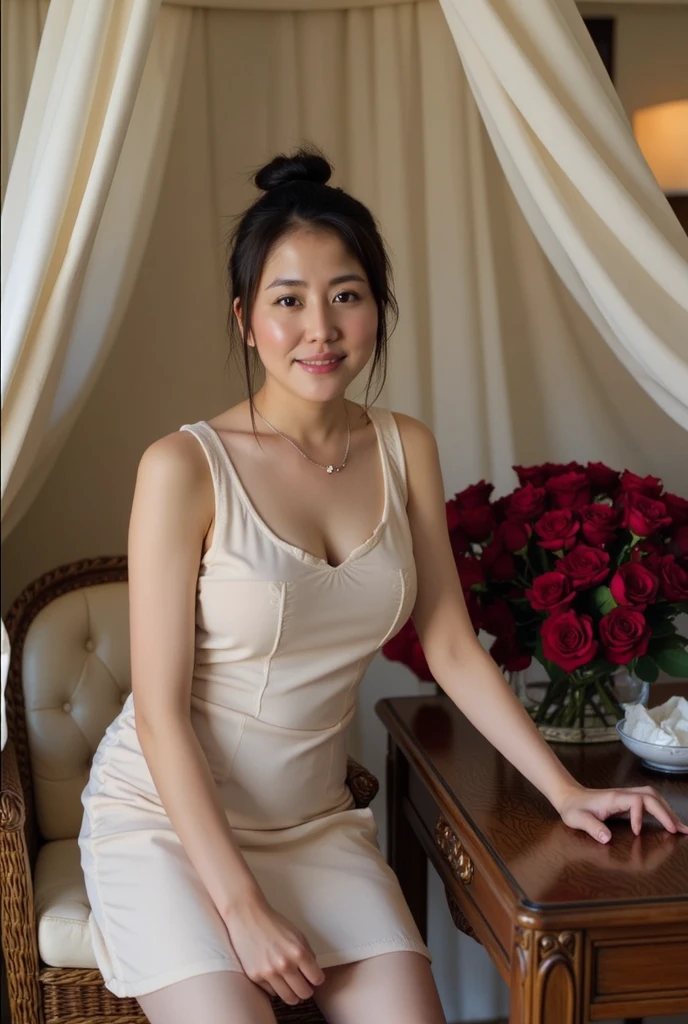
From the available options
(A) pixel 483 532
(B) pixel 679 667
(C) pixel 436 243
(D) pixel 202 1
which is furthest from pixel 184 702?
(D) pixel 202 1

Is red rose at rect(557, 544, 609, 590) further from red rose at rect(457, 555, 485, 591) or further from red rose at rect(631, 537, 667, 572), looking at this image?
red rose at rect(457, 555, 485, 591)

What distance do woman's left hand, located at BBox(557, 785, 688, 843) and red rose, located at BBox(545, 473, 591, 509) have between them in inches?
20.3

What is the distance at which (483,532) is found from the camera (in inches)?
80.4

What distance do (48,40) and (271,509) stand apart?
0.74 m

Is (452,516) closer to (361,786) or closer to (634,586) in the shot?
(634,586)

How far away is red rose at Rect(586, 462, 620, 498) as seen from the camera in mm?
2027

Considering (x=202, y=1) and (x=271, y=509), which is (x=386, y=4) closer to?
(x=202, y=1)

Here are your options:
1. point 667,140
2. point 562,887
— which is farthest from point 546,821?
point 667,140

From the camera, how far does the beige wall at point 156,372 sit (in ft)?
7.85

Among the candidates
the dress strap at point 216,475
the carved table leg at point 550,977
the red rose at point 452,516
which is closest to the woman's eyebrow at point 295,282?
the dress strap at point 216,475

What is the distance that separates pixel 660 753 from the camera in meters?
1.80

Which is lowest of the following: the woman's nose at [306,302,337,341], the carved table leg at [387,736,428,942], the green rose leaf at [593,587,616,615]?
the carved table leg at [387,736,428,942]

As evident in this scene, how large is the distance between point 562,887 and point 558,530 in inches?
25.4

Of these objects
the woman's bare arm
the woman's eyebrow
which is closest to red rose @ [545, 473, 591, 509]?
the woman's eyebrow
